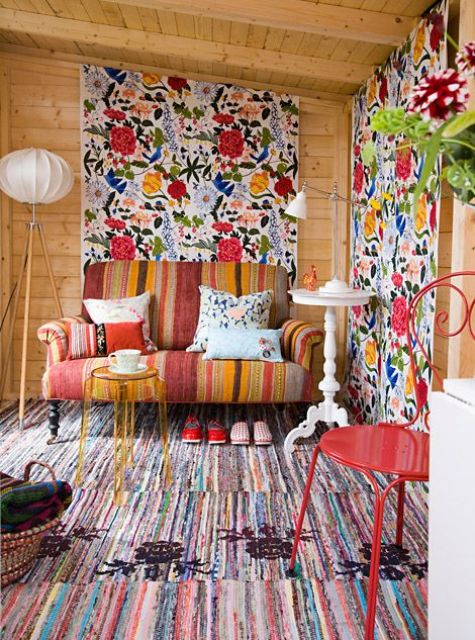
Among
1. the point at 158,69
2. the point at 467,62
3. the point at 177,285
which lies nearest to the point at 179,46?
the point at 158,69

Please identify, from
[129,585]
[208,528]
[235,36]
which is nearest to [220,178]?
[235,36]

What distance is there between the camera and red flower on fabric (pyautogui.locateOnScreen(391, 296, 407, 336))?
10.8ft

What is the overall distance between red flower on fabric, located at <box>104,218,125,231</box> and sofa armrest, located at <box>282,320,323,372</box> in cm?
148

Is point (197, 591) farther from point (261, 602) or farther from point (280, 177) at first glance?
point (280, 177)

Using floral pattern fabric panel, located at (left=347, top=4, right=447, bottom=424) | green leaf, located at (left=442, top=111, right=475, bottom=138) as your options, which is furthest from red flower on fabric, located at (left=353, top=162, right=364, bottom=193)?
green leaf, located at (left=442, top=111, right=475, bottom=138)

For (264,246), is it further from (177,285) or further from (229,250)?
(177,285)

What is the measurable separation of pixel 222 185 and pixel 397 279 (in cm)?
173

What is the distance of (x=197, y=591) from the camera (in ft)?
6.90

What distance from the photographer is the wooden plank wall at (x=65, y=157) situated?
14.9 ft

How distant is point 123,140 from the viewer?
15.0ft

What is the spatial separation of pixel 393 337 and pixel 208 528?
151 centimetres

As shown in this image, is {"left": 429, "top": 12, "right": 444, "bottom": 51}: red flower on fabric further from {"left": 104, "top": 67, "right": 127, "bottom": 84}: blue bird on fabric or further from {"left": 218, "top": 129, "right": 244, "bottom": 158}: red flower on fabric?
{"left": 104, "top": 67, "right": 127, "bottom": 84}: blue bird on fabric

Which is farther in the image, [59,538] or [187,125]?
[187,125]

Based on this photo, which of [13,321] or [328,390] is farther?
[13,321]
